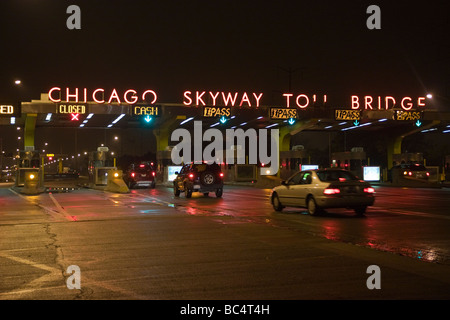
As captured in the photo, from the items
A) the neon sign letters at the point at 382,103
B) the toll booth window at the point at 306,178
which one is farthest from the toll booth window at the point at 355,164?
the toll booth window at the point at 306,178

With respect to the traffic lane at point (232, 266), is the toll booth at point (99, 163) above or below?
above

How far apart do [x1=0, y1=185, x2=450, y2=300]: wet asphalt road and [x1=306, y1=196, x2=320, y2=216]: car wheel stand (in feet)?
1.03

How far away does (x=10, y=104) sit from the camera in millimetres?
32594

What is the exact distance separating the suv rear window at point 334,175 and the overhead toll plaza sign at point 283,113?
2059cm

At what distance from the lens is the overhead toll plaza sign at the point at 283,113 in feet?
122

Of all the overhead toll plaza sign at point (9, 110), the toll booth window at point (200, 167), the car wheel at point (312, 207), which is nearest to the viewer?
the car wheel at point (312, 207)

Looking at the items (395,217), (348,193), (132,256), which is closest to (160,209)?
(348,193)

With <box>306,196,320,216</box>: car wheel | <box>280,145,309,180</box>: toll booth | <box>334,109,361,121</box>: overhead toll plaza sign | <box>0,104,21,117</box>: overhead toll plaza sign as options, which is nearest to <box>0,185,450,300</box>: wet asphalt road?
<box>306,196,320,216</box>: car wheel

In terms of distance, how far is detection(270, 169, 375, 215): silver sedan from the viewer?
51.8 ft

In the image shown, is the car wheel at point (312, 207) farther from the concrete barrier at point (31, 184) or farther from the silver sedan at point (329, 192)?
the concrete barrier at point (31, 184)

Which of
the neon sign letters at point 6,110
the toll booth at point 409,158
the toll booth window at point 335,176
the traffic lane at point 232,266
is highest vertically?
the neon sign letters at point 6,110

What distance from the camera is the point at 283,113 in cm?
3769

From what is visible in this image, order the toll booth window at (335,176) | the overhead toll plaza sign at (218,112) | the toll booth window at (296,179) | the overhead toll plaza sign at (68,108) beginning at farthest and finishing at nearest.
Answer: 1. the overhead toll plaza sign at (218,112)
2. the overhead toll plaza sign at (68,108)
3. the toll booth window at (296,179)
4. the toll booth window at (335,176)

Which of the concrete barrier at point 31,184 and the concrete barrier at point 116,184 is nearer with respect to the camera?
the concrete barrier at point 31,184
